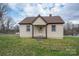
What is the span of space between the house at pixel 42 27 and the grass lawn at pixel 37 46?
0.05 metres

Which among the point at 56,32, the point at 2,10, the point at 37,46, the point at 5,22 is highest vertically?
the point at 2,10

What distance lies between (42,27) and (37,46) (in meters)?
0.19

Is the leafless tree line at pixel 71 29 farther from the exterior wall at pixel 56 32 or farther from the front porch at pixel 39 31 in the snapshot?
the front porch at pixel 39 31

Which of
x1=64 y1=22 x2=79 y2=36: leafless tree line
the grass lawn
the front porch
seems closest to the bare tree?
the grass lawn

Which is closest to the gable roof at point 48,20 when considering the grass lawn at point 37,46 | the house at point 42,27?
the house at point 42,27

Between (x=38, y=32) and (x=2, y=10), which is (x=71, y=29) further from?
(x=2, y=10)

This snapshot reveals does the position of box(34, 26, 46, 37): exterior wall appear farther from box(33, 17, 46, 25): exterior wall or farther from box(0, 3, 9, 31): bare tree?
box(0, 3, 9, 31): bare tree

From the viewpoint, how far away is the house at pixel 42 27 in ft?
9.43

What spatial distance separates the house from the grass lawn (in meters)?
0.05

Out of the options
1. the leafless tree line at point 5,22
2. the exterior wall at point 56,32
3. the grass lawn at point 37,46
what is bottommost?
the grass lawn at point 37,46

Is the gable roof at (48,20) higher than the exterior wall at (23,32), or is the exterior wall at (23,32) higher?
the gable roof at (48,20)

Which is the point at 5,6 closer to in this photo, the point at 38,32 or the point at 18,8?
the point at 18,8

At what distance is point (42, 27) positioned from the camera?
2877mm

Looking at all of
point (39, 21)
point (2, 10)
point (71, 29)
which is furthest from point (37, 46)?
point (2, 10)
